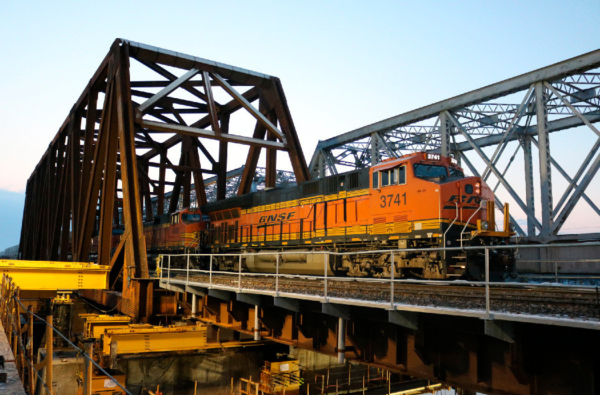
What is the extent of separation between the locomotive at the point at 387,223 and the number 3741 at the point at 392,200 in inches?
1.1

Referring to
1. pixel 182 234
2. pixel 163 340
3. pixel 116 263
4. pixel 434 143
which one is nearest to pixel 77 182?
pixel 182 234

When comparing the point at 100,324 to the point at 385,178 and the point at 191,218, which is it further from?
the point at 385,178

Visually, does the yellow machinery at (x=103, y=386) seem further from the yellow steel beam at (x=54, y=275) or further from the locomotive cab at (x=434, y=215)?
the locomotive cab at (x=434, y=215)

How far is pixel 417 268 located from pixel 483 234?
1.83 meters

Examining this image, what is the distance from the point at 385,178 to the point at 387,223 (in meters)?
1.34

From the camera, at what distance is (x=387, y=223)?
43.5 feet

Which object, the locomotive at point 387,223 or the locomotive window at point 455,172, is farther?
the locomotive window at point 455,172

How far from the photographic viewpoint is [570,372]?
5.43m

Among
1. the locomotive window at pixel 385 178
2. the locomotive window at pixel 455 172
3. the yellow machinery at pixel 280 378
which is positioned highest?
the locomotive window at pixel 455 172

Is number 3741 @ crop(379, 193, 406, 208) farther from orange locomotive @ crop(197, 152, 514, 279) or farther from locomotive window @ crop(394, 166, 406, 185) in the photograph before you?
locomotive window @ crop(394, 166, 406, 185)

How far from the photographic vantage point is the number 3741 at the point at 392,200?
514 inches

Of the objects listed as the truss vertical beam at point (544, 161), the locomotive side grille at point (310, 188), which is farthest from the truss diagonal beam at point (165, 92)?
the truss vertical beam at point (544, 161)

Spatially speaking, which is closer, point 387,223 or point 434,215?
point 434,215

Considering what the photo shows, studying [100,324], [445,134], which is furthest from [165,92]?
[445,134]
